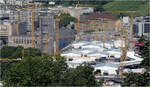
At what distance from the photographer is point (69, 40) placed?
50.2 feet

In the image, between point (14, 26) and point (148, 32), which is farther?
point (148, 32)

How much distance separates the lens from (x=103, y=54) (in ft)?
39.5

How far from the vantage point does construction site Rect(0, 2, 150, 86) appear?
10709mm

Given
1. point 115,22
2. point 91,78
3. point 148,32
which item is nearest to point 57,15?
point 148,32

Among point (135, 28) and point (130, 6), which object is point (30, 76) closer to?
point (135, 28)

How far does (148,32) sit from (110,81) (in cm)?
912

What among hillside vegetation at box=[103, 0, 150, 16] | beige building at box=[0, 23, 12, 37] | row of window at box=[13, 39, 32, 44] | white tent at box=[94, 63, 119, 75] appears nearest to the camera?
white tent at box=[94, 63, 119, 75]

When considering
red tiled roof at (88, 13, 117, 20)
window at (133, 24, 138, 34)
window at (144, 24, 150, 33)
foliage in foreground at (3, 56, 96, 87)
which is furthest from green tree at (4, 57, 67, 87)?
red tiled roof at (88, 13, 117, 20)

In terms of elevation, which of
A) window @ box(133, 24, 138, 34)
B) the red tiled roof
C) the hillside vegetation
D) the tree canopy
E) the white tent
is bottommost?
window @ box(133, 24, 138, 34)

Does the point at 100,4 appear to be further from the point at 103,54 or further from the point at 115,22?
the point at 103,54

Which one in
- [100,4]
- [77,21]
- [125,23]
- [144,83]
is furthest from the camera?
[100,4]

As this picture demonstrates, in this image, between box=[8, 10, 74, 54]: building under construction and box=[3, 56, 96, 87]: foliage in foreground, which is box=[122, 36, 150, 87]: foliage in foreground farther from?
box=[8, 10, 74, 54]: building under construction

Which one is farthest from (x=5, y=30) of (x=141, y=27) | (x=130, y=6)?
(x=130, y=6)

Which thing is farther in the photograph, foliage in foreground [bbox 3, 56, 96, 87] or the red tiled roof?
the red tiled roof
